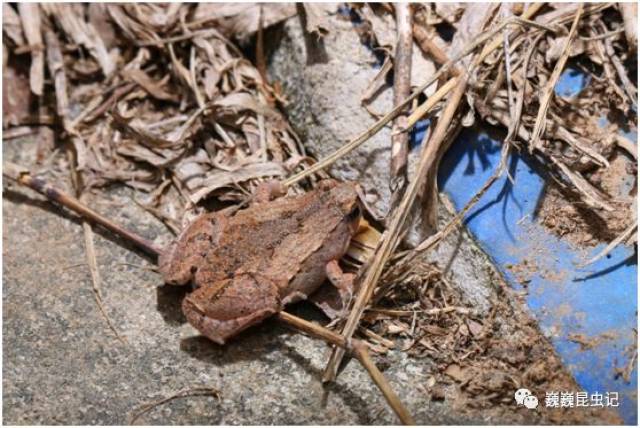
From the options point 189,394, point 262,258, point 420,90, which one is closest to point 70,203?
point 262,258

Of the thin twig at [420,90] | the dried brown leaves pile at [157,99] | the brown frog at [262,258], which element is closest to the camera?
the brown frog at [262,258]

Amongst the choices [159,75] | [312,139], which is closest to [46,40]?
[159,75]

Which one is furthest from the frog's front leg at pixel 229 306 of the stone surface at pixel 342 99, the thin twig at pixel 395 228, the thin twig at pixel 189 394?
the stone surface at pixel 342 99

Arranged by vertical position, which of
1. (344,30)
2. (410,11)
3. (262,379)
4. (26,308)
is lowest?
(26,308)

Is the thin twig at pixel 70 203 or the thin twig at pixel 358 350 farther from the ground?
the thin twig at pixel 358 350

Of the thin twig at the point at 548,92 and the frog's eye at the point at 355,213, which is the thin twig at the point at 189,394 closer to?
the frog's eye at the point at 355,213

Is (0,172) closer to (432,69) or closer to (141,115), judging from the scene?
(141,115)

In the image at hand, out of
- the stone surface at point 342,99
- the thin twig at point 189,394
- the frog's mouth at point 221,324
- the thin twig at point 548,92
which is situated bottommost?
the thin twig at point 189,394

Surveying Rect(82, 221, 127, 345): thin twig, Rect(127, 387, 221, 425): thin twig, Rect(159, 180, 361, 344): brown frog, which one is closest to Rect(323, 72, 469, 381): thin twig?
Rect(159, 180, 361, 344): brown frog
